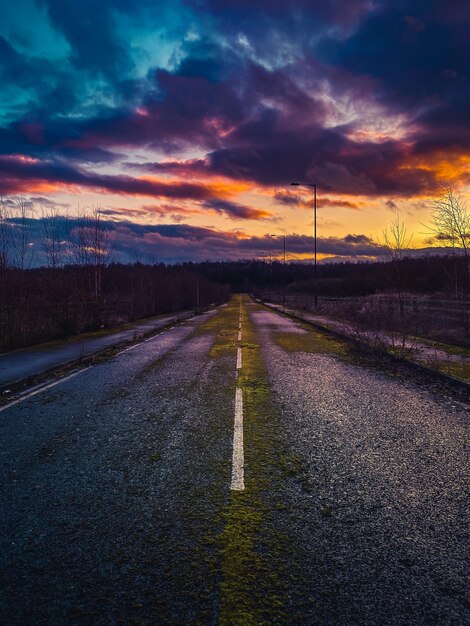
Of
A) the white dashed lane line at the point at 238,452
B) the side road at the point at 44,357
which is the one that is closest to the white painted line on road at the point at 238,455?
the white dashed lane line at the point at 238,452

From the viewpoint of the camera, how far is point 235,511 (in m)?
3.42

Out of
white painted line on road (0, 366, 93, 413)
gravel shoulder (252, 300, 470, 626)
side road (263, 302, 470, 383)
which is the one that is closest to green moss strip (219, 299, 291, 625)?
gravel shoulder (252, 300, 470, 626)

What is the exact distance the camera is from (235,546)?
2.92 meters

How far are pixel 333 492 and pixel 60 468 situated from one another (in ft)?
9.20

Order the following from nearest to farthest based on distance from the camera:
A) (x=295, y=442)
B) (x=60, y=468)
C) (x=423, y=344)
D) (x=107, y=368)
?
(x=60, y=468) → (x=295, y=442) → (x=107, y=368) → (x=423, y=344)

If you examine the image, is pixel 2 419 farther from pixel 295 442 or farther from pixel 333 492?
pixel 333 492

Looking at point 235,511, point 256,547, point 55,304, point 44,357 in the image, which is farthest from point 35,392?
point 55,304

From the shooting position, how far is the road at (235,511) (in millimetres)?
2402

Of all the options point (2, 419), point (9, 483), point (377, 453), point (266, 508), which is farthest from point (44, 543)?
point (2, 419)

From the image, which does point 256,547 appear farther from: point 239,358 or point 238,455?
point 239,358

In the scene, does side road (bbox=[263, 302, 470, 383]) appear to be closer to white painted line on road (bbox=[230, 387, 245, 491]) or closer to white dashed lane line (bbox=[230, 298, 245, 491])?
white dashed lane line (bbox=[230, 298, 245, 491])

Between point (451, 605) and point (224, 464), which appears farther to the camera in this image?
point (224, 464)

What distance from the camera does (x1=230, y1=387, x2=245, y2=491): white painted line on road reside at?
3.92m

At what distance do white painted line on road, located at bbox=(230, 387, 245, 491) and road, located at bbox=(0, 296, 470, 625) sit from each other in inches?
1.1
